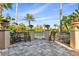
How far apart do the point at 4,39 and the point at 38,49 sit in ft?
1.93

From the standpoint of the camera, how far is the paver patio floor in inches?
136

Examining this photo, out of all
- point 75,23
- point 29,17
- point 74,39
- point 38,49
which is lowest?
point 38,49

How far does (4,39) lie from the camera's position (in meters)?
3.44

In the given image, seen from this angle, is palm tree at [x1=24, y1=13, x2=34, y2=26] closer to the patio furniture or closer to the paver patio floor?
the paver patio floor

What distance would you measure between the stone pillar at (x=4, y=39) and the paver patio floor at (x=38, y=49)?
0.32 ft

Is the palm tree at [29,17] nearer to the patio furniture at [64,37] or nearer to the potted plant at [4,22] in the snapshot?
the potted plant at [4,22]

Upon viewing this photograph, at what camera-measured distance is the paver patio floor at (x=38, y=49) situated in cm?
345

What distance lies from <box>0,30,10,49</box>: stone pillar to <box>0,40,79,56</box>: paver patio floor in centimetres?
10

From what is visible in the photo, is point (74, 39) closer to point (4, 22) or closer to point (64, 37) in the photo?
point (64, 37)

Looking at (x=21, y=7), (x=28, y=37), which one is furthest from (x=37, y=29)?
(x=21, y=7)

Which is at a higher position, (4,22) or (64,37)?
(4,22)

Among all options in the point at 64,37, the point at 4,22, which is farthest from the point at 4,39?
the point at 64,37

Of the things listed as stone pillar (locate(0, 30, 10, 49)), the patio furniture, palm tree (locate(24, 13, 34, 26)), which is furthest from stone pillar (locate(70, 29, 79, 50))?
stone pillar (locate(0, 30, 10, 49))

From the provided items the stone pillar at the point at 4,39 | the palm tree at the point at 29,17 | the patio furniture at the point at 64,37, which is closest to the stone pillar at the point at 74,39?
the patio furniture at the point at 64,37
